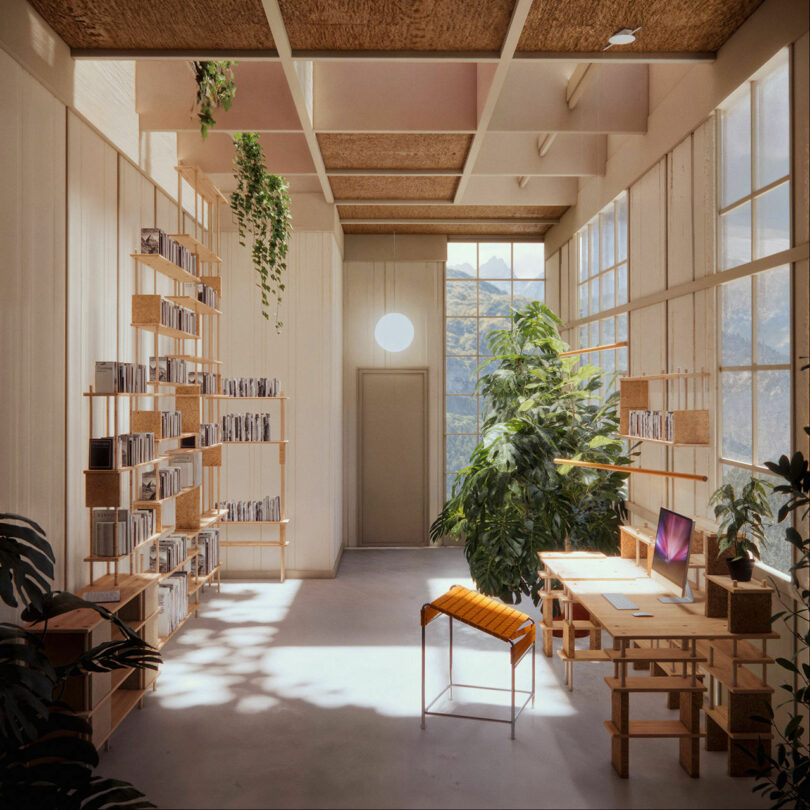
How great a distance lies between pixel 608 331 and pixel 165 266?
12.6 ft

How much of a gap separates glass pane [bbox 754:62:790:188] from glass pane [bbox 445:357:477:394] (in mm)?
5255

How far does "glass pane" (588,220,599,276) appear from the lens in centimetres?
653

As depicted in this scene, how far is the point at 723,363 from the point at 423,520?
17.1ft

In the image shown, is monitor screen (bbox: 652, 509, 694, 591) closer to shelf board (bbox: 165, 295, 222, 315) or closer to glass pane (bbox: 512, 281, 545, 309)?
shelf board (bbox: 165, 295, 222, 315)

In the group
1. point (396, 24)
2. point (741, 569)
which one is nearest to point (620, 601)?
point (741, 569)

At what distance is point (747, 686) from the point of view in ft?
10.9

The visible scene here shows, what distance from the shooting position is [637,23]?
3.43 meters

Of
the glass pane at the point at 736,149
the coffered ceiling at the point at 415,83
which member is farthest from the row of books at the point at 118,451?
the glass pane at the point at 736,149

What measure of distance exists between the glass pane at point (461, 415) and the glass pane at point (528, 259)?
177cm

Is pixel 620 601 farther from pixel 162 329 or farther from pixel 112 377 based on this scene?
pixel 162 329

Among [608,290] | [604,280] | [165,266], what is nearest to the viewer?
[165,266]

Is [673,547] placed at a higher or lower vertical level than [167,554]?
higher

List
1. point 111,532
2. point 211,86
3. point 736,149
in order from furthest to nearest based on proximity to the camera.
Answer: point 211,86 → point 111,532 → point 736,149

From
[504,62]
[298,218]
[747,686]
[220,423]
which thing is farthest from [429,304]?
[747,686]
